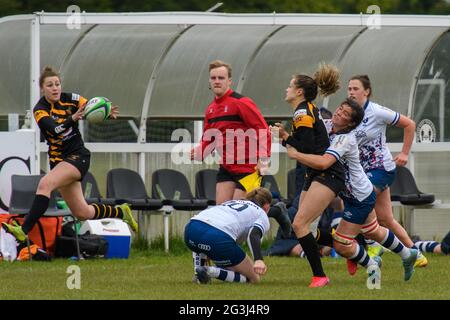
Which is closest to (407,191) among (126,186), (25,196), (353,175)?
(126,186)

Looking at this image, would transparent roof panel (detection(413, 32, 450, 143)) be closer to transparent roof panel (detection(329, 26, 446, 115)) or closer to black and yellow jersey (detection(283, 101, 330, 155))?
transparent roof panel (detection(329, 26, 446, 115))

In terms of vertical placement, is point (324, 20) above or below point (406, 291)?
above

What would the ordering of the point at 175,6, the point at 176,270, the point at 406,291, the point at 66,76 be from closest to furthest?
1. the point at 406,291
2. the point at 176,270
3. the point at 66,76
4. the point at 175,6

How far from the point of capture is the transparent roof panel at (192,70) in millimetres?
19922

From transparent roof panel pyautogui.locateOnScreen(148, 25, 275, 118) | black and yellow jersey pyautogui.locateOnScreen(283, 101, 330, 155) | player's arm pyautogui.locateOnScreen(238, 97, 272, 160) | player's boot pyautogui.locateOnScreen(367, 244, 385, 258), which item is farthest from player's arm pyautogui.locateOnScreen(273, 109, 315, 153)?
transparent roof panel pyautogui.locateOnScreen(148, 25, 275, 118)

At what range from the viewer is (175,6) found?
3934 cm

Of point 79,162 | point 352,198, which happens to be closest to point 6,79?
point 79,162

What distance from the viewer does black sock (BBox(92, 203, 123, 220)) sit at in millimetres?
15527

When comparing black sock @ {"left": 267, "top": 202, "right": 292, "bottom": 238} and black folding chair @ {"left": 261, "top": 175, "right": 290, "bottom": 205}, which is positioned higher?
black sock @ {"left": 267, "top": 202, "right": 292, "bottom": 238}

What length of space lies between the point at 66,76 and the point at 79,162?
5.18 m

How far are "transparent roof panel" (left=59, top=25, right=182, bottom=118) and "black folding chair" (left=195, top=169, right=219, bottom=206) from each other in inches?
61.7

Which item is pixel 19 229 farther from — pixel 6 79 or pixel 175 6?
pixel 175 6

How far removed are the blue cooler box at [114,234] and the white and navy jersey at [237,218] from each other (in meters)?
4.54

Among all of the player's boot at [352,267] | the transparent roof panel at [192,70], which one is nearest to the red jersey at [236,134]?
the player's boot at [352,267]
